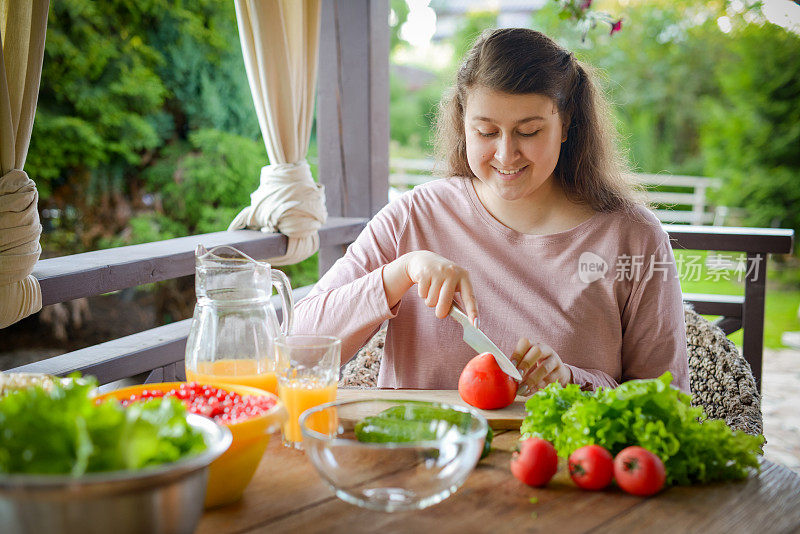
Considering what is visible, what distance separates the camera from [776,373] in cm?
520

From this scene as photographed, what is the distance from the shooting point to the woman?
1.63 metres

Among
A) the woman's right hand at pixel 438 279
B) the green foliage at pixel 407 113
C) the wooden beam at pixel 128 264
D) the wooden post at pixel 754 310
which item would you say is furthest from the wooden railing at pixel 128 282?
the green foliage at pixel 407 113

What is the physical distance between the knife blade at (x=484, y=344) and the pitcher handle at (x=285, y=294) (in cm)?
30

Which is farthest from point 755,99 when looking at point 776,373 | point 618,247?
point 618,247

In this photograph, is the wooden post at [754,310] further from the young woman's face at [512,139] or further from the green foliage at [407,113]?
the green foliage at [407,113]

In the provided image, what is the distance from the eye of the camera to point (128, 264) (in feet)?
6.50

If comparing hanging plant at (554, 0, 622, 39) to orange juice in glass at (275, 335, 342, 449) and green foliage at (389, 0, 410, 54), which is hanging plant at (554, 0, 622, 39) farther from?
green foliage at (389, 0, 410, 54)

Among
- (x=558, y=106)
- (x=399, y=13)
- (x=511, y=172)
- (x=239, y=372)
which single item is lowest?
(x=239, y=372)

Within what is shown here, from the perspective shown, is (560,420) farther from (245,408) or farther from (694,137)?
(694,137)

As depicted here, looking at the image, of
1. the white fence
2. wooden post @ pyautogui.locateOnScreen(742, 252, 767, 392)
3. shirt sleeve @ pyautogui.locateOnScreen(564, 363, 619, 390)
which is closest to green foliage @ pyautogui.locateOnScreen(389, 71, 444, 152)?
the white fence

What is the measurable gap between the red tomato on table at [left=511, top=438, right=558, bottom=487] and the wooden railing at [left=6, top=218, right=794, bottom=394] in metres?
1.25

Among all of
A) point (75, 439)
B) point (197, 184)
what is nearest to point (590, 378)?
point (75, 439)

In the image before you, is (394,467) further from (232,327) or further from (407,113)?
(407,113)

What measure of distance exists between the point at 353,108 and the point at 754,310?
1633 millimetres
